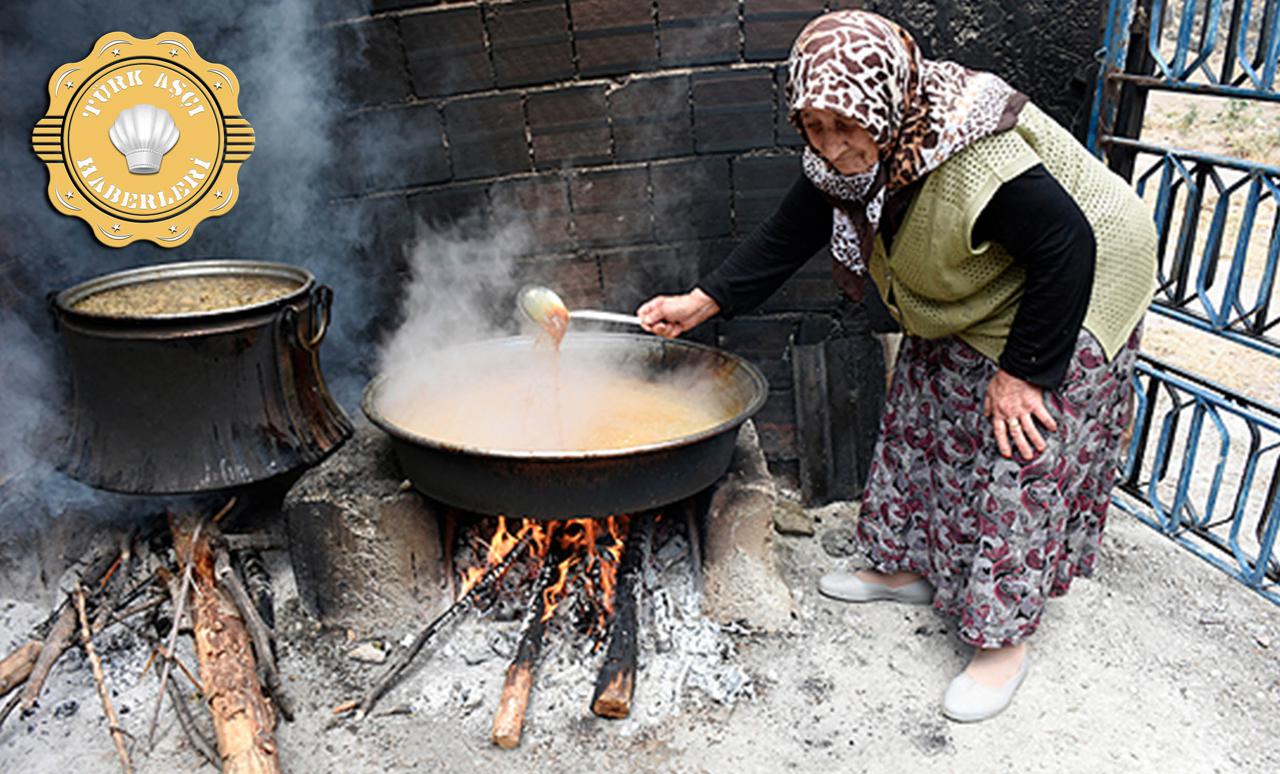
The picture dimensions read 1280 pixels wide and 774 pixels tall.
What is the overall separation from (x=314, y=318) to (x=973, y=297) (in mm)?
2082

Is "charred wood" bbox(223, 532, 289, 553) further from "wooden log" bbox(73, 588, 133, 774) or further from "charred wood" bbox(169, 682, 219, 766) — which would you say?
"charred wood" bbox(169, 682, 219, 766)

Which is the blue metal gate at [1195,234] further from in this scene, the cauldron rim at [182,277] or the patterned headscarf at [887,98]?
the cauldron rim at [182,277]

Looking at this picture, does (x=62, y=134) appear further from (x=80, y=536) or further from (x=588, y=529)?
(x=588, y=529)

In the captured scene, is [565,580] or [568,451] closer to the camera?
[568,451]

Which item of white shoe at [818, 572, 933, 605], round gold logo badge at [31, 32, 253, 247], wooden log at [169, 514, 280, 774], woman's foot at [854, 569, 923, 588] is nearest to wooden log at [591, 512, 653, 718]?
white shoe at [818, 572, 933, 605]

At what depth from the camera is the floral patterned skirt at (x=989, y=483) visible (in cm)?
250

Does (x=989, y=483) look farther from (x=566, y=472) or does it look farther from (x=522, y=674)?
(x=522, y=674)

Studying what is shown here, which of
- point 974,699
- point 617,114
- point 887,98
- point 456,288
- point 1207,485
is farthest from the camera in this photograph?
point 1207,485

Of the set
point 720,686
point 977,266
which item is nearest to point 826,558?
point 720,686

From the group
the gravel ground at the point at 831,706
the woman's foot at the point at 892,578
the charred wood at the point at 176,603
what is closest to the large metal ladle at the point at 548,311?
the gravel ground at the point at 831,706

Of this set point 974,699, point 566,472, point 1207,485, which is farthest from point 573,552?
point 1207,485

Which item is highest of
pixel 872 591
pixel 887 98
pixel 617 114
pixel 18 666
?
pixel 887 98

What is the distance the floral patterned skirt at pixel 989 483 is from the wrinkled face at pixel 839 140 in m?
0.65

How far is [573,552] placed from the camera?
3217mm
